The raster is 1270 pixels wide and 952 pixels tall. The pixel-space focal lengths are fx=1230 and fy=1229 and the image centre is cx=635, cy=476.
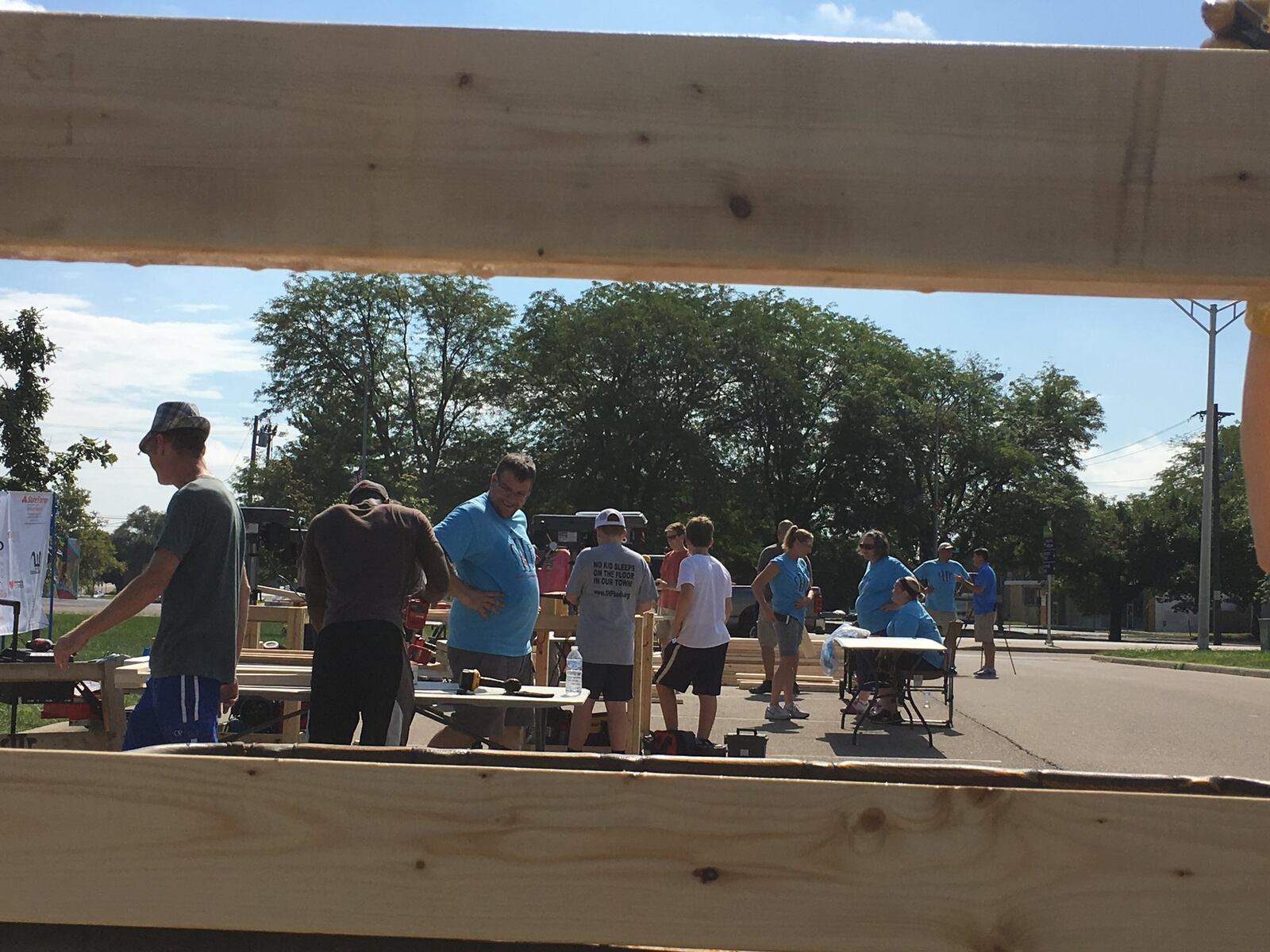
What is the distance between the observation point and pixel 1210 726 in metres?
11.3

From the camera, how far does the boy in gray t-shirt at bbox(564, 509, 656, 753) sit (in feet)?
23.8

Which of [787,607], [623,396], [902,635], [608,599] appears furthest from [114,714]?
[623,396]

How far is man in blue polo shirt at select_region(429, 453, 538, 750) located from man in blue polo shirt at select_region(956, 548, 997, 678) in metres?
11.1

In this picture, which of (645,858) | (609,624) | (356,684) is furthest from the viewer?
(609,624)

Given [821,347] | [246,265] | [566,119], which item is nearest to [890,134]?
[566,119]

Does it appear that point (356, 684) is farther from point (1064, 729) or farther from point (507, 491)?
point (1064, 729)

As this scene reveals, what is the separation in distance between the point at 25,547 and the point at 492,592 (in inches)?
254

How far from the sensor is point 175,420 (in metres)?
4.05

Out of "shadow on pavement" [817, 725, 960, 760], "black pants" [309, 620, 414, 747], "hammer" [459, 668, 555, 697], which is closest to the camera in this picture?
"black pants" [309, 620, 414, 747]

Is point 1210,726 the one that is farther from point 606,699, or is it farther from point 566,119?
point 566,119

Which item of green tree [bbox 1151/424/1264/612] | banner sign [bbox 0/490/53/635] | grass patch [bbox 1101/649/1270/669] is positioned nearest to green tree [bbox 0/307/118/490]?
banner sign [bbox 0/490/53/635]

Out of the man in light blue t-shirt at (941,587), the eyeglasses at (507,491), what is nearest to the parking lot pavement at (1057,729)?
the man in light blue t-shirt at (941,587)

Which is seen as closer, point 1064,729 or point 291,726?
point 291,726

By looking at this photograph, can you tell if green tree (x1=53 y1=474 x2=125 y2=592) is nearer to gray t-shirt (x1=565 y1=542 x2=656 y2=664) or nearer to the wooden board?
gray t-shirt (x1=565 y1=542 x2=656 y2=664)
